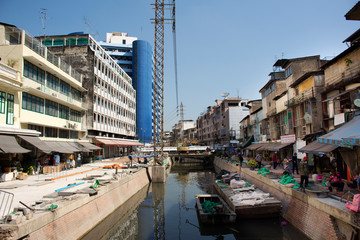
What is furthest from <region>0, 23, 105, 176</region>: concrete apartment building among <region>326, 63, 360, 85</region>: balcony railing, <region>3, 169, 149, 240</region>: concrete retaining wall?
<region>326, 63, 360, 85</region>: balcony railing

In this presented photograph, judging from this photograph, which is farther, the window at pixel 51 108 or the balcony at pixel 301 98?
the window at pixel 51 108

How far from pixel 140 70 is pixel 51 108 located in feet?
209

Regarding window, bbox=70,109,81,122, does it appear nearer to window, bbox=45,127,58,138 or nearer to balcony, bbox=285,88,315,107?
window, bbox=45,127,58,138

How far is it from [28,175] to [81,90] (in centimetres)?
1933

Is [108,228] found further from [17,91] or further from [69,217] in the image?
[17,91]

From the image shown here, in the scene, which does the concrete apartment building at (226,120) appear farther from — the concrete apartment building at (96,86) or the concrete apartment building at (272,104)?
the concrete apartment building at (96,86)

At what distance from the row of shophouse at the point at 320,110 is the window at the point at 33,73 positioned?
86.0ft

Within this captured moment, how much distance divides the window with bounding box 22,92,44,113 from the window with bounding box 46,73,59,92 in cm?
269

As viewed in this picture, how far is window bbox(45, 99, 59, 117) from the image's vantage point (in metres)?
28.4

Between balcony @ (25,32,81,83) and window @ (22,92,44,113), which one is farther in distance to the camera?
balcony @ (25,32,81,83)

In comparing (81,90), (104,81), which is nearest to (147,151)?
(104,81)

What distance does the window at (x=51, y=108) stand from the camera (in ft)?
93.2

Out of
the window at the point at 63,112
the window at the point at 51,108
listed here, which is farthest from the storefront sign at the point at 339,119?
the window at the point at 63,112

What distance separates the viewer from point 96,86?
139 feet
